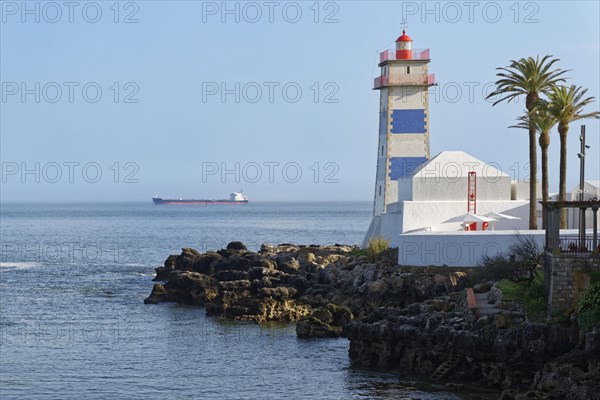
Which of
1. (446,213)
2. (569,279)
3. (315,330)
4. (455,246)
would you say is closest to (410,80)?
(446,213)

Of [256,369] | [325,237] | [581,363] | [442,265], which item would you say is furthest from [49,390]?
[325,237]

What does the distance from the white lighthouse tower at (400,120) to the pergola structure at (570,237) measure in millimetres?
25466

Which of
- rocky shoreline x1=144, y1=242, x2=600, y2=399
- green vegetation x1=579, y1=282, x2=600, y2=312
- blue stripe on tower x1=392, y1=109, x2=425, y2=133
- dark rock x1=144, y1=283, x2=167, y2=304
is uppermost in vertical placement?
blue stripe on tower x1=392, y1=109, x2=425, y2=133

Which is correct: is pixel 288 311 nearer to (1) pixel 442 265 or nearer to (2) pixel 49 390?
(1) pixel 442 265

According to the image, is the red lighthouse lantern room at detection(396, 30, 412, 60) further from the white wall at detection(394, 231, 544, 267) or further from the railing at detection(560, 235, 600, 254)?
the railing at detection(560, 235, 600, 254)

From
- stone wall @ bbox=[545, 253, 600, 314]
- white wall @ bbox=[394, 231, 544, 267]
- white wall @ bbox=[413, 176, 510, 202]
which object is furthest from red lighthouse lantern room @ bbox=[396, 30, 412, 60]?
stone wall @ bbox=[545, 253, 600, 314]

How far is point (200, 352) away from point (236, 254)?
24.2 metres

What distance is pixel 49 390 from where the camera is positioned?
35094 millimetres

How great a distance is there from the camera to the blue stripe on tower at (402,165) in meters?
64.1

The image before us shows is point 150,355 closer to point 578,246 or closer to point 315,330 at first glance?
point 315,330

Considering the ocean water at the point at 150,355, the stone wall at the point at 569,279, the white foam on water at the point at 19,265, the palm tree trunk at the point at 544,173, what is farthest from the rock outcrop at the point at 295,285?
the white foam on water at the point at 19,265

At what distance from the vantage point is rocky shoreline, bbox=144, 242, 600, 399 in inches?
1255

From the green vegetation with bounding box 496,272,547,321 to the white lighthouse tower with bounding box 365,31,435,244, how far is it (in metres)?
24.2

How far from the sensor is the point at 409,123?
212 feet
